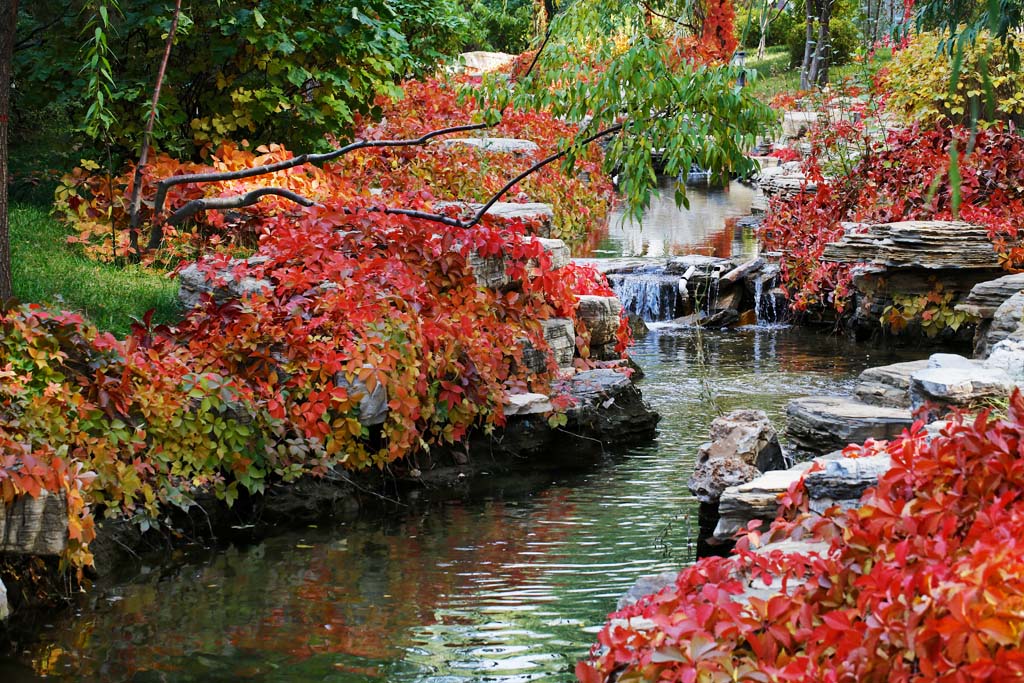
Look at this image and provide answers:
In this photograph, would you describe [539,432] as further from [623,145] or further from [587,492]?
[623,145]

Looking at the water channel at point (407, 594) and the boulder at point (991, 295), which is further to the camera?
the boulder at point (991, 295)

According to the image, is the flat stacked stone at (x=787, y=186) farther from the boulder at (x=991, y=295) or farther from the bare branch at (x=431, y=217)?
the bare branch at (x=431, y=217)

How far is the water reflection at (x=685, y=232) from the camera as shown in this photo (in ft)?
52.6

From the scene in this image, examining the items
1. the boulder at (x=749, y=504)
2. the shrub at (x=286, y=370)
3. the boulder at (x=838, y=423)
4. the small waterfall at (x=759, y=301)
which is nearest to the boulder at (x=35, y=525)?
the shrub at (x=286, y=370)

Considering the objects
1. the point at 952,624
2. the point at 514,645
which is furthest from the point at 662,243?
the point at 952,624

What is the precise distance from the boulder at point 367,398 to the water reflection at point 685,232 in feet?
22.1

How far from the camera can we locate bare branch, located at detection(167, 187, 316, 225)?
7652 mm

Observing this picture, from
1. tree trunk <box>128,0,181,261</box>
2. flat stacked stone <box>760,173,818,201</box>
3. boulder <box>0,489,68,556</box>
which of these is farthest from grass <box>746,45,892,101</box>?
boulder <box>0,489,68,556</box>

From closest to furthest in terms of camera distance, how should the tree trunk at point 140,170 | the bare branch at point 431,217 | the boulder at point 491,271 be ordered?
the bare branch at point 431,217 < the boulder at point 491,271 < the tree trunk at point 140,170

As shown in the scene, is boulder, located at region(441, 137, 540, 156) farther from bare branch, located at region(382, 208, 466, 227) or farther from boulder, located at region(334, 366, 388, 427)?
boulder, located at region(334, 366, 388, 427)

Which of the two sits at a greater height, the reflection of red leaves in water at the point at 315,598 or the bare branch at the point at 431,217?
the bare branch at the point at 431,217

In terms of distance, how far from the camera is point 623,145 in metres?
6.82

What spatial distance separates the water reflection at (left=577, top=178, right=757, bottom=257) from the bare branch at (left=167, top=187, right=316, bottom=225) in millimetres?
5964

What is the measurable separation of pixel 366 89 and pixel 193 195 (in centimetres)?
241
